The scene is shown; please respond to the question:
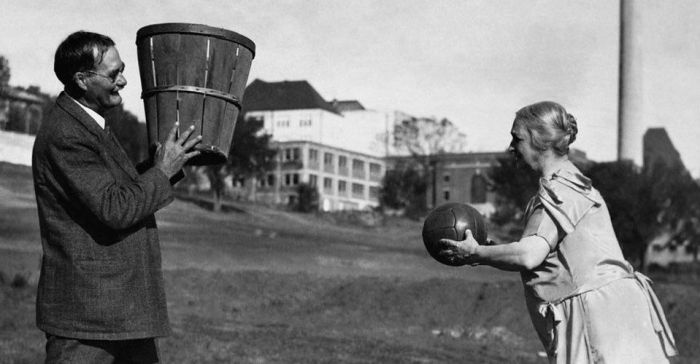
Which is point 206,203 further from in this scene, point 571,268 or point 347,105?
point 571,268

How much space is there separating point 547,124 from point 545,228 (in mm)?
535

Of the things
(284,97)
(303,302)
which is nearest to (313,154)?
(284,97)

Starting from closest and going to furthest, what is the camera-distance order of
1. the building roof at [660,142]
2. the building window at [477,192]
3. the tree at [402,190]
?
the tree at [402,190], the building window at [477,192], the building roof at [660,142]

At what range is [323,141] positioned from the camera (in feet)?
403

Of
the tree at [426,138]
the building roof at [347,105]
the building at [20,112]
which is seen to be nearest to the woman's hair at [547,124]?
the building at [20,112]

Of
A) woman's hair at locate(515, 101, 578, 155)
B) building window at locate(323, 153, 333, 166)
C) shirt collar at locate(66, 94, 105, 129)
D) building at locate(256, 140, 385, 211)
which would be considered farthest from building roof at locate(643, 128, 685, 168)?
shirt collar at locate(66, 94, 105, 129)

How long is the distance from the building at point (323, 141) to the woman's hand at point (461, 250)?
110 meters

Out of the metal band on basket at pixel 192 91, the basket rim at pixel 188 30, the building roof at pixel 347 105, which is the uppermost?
the building roof at pixel 347 105

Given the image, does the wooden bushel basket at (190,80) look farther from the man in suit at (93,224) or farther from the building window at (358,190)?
the building window at (358,190)

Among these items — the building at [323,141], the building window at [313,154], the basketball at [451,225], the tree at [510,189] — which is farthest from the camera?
the building at [323,141]

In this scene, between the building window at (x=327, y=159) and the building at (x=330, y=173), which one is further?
the building window at (x=327, y=159)

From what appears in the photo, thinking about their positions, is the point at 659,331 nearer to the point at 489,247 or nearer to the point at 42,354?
the point at 489,247

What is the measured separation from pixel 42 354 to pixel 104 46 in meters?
8.05

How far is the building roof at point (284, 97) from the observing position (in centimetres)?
12469
